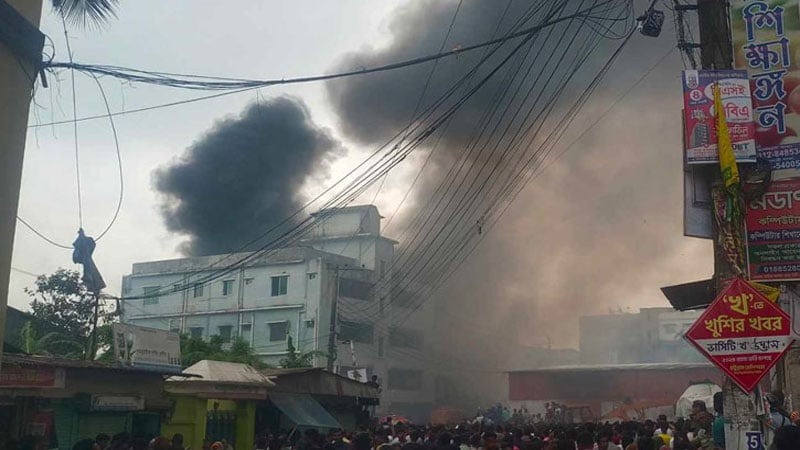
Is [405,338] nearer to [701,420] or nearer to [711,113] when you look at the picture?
[701,420]

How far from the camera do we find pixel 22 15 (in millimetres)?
8125

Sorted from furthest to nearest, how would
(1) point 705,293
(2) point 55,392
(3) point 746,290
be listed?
(1) point 705,293
(2) point 55,392
(3) point 746,290

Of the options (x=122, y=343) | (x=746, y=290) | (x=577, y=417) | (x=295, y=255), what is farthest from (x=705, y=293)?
(x=295, y=255)

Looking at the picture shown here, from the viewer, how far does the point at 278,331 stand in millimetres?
44531

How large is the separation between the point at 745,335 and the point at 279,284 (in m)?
39.5

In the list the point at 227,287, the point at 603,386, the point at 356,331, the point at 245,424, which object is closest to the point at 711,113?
the point at 245,424

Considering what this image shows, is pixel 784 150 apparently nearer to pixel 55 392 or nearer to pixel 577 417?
pixel 55 392

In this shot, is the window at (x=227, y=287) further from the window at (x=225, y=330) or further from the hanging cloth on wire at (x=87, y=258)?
the hanging cloth on wire at (x=87, y=258)

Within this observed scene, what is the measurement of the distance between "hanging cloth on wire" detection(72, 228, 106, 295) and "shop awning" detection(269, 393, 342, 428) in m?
5.94

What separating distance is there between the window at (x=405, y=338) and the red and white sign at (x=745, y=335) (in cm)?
4114

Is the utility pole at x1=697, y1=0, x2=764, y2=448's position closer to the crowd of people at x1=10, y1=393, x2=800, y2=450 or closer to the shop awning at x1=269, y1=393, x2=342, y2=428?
the crowd of people at x1=10, y1=393, x2=800, y2=450

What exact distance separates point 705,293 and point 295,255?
109 feet

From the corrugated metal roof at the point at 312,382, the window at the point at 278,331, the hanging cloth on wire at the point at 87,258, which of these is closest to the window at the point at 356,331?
the window at the point at 278,331

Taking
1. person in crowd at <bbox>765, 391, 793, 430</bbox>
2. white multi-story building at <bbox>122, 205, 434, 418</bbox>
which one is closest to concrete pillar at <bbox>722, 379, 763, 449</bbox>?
person in crowd at <bbox>765, 391, 793, 430</bbox>
